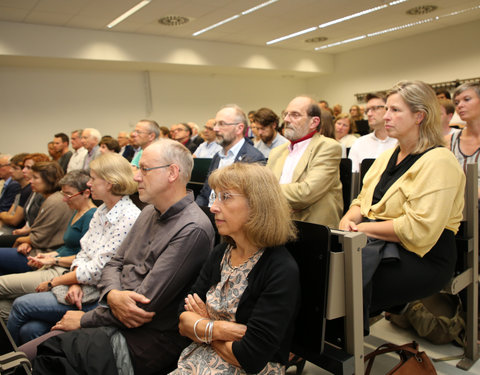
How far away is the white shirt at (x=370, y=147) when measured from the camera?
3.20m

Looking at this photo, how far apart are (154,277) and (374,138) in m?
2.44

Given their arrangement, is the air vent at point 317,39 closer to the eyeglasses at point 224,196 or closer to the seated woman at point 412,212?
the seated woman at point 412,212

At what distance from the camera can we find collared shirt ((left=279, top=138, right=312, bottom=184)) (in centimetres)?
250

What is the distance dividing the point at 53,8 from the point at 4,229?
13.6 feet

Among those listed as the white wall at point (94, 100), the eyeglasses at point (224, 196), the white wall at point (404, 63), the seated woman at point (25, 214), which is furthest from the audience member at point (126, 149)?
the white wall at point (404, 63)

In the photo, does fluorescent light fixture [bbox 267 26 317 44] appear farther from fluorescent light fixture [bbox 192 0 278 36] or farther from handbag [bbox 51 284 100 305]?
handbag [bbox 51 284 100 305]

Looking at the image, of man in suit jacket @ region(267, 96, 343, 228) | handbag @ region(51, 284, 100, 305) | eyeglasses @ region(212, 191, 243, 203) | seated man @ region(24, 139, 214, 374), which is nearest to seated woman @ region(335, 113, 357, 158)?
man in suit jacket @ region(267, 96, 343, 228)

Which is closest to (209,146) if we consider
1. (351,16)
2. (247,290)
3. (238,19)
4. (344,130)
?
(344,130)

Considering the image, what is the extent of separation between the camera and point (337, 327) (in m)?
1.33

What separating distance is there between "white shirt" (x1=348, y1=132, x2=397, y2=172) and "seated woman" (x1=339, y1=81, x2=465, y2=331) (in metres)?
1.44

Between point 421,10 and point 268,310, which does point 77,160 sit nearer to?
point 268,310

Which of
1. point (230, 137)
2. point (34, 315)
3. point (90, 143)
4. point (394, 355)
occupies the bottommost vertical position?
point (394, 355)

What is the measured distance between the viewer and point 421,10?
7.53m

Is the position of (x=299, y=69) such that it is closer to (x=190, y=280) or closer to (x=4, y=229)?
(x=4, y=229)
